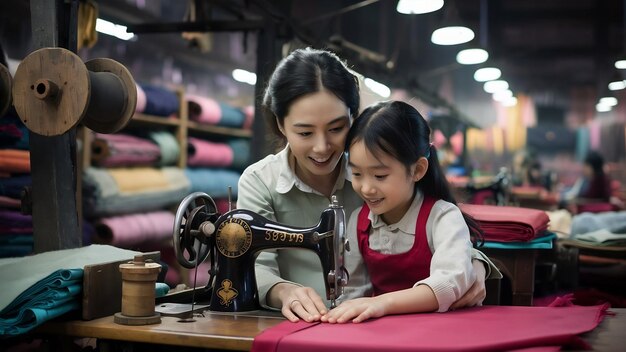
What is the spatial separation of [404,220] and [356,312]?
0.39 meters

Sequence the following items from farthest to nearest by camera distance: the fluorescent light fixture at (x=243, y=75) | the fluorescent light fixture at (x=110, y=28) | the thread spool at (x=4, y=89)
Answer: the fluorescent light fixture at (x=243, y=75) < the fluorescent light fixture at (x=110, y=28) < the thread spool at (x=4, y=89)

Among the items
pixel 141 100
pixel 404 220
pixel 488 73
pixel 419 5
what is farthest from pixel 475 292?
pixel 488 73

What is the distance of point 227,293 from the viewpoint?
1.77m

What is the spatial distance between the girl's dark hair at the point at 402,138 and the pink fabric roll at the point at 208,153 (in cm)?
398

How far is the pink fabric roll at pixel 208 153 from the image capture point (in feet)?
18.6

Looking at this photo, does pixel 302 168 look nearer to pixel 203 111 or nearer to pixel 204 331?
pixel 204 331

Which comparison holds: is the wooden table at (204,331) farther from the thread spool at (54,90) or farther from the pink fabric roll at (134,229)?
the pink fabric roll at (134,229)

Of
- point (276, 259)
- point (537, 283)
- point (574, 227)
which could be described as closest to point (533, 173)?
point (574, 227)

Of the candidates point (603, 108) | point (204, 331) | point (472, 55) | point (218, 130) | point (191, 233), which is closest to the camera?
point (204, 331)

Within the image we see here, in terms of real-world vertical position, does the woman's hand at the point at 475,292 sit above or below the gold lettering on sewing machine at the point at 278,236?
below

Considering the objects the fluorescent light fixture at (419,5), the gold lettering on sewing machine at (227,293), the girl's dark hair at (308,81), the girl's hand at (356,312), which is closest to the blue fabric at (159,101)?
the fluorescent light fixture at (419,5)

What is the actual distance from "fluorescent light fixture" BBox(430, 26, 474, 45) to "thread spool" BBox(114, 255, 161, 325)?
3.72m

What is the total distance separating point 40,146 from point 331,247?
0.94 metres

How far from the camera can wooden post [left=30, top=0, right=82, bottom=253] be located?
2.02 metres
